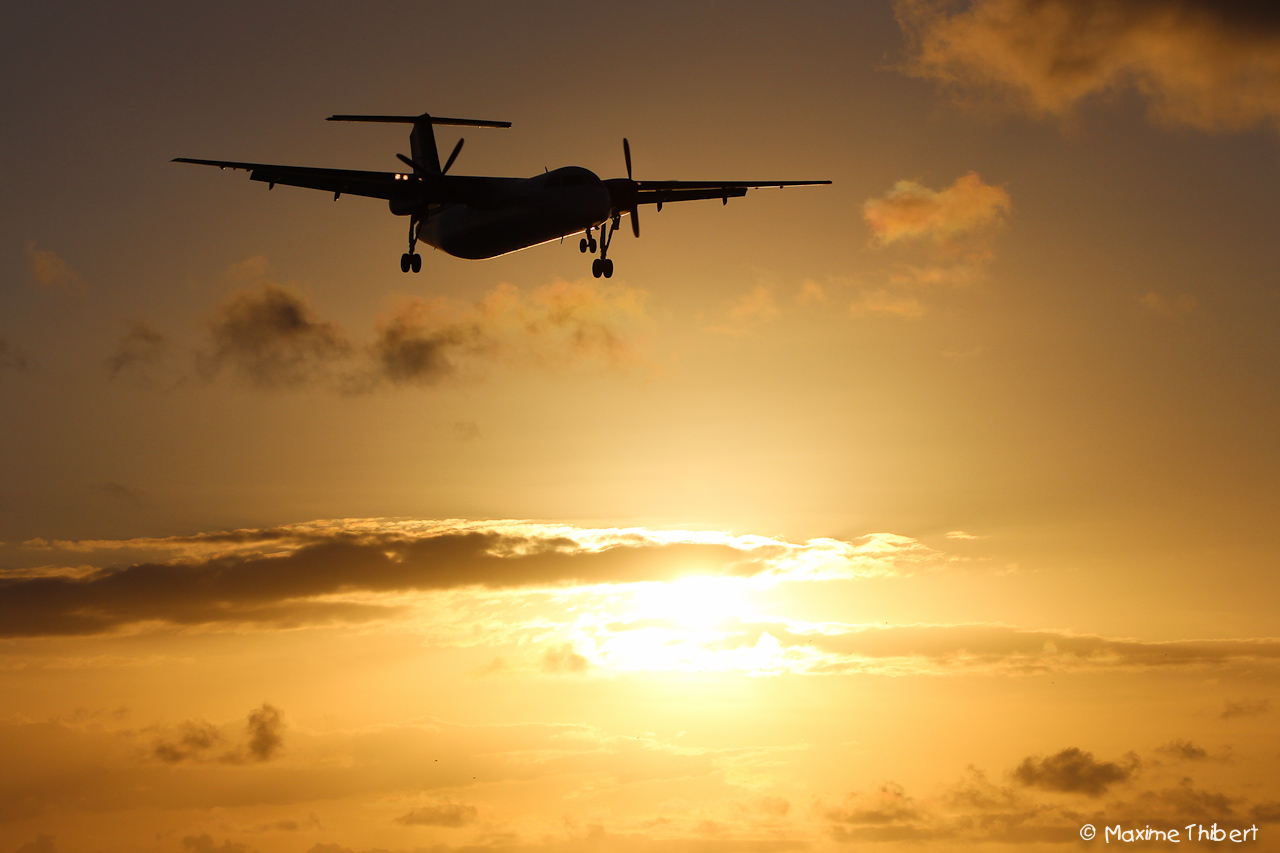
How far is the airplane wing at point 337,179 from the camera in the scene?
4981 centimetres

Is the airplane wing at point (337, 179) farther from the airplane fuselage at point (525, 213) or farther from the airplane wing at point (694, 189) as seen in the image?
the airplane wing at point (694, 189)

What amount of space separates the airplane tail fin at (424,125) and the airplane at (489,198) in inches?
3.1

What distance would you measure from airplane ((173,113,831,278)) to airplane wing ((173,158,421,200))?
0.05 meters

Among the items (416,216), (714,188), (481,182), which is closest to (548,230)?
(481,182)

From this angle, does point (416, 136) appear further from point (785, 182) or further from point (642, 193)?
point (785, 182)

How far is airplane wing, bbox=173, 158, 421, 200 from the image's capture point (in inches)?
1961

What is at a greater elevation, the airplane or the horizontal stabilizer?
the horizontal stabilizer

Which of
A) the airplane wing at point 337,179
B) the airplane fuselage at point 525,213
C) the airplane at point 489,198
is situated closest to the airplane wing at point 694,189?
the airplane at point 489,198

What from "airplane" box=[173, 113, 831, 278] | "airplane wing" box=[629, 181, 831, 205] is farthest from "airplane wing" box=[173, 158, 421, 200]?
"airplane wing" box=[629, 181, 831, 205]

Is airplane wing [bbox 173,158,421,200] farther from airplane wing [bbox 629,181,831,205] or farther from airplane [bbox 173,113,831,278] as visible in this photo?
airplane wing [bbox 629,181,831,205]

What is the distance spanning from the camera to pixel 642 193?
5766 cm

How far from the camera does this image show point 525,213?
159 feet

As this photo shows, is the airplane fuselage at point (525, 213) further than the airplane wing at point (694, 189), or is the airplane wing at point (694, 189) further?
the airplane wing at point (694, 189)

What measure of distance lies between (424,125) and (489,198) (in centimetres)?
1407
